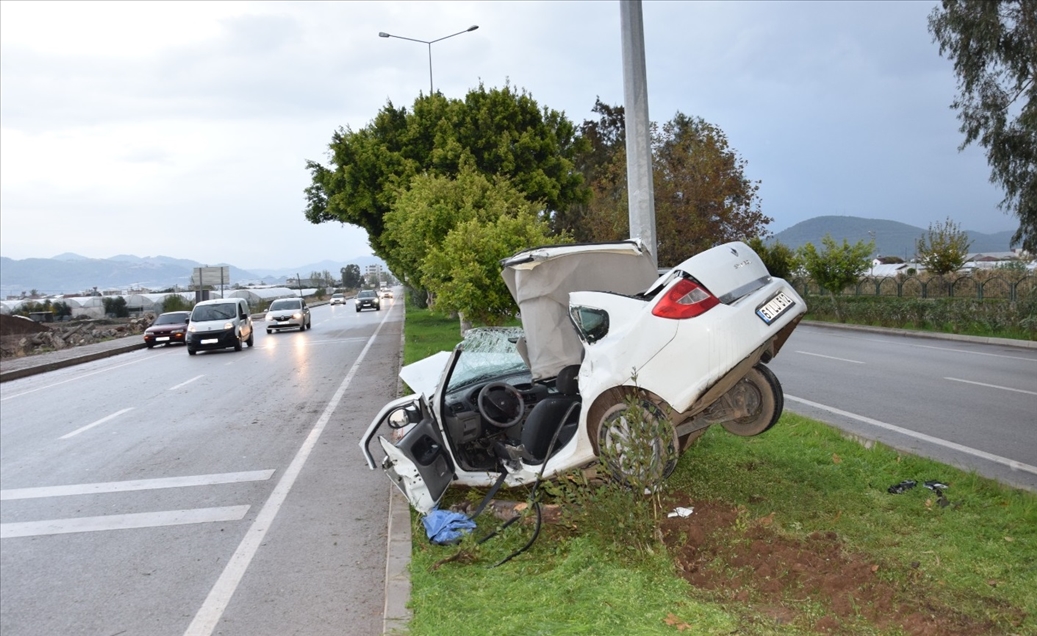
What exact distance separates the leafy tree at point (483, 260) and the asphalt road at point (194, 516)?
2.47m

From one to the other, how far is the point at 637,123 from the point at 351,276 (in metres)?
189

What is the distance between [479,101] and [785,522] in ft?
101

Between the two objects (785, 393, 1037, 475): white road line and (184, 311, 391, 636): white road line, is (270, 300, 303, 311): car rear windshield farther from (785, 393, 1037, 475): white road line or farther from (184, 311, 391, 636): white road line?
(785, 393, 1037, 475): white road line

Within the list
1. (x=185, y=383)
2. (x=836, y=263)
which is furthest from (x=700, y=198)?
(x=185, y=383)

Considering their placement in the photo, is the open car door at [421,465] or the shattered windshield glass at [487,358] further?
the shattered windshield glass at [487,358]

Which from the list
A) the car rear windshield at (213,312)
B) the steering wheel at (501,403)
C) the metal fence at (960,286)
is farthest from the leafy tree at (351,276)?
the steering wheel at (501,403)

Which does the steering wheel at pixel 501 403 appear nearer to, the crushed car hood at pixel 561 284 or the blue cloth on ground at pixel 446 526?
the crushed car hood at pixel 561 284

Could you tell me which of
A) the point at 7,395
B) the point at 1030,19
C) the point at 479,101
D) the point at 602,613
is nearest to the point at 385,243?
the point at 479,101

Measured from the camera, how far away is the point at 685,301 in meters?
4.97

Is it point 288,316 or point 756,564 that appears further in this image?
point 288,316

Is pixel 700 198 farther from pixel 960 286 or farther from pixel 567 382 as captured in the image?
pixel 567 382

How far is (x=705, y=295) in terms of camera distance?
496cm

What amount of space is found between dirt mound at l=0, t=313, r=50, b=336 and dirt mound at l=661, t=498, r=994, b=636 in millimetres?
38148

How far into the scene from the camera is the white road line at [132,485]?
328 inches
